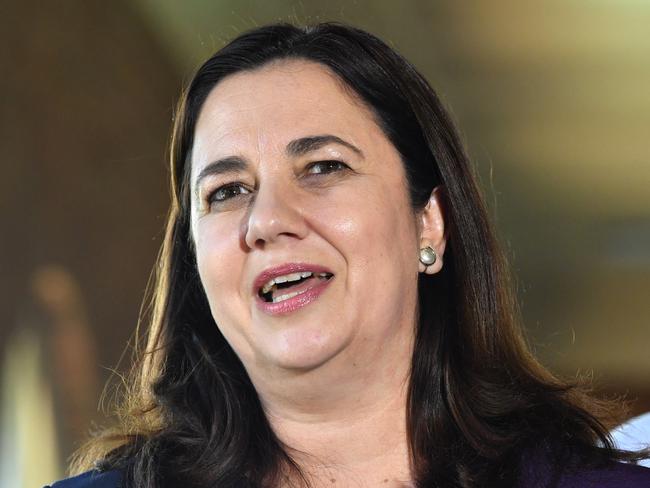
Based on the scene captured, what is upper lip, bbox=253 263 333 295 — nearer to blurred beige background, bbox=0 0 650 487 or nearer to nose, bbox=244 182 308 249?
nose, bbox=244 182 308 249

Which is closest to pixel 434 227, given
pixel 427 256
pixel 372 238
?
pixel 427 256

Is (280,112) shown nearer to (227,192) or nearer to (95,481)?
(227,192)

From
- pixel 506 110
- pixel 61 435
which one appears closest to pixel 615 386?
pixel 506 110

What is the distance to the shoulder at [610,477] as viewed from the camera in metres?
1.64

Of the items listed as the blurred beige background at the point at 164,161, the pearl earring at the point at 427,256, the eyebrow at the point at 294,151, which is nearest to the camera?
the eyebrow at the point at 294,151

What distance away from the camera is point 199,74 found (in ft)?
6.50

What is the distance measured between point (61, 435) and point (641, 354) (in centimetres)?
554

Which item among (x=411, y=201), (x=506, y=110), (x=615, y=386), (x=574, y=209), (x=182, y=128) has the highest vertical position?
(x=506, y=110)

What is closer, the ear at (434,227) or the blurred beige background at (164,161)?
the ear at (434,227)

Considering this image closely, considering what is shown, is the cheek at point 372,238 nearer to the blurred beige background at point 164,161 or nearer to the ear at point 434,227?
the ear at point 434,227

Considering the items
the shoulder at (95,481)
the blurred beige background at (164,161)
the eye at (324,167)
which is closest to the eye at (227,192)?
the eye at (324,167)

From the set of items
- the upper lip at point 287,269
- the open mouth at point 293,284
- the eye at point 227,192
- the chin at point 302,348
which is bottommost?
the chin at point 302,348

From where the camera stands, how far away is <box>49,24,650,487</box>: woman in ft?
5.51

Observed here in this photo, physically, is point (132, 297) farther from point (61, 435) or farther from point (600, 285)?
point (600, 285)
